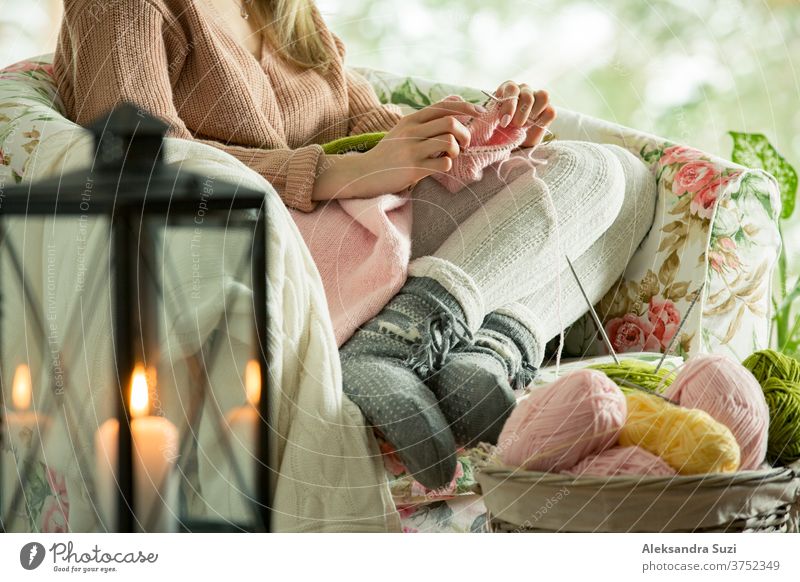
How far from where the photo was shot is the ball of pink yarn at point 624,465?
1.46 ft

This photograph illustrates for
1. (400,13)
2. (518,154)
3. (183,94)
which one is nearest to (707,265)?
(518,154)

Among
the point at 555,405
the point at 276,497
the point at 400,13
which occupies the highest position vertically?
the point at 400,13

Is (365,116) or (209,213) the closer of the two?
(209,213)

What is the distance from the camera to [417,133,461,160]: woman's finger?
564 millimetres

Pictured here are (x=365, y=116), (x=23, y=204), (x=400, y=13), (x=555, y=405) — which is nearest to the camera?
(x=555, y=405)

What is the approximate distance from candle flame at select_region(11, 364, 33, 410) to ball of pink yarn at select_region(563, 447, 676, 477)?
0.33 meters

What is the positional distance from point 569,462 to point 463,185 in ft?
0.76

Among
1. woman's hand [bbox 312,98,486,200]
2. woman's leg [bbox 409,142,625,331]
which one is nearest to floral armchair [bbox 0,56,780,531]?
woman's leg [bbox 409,142,625,331]

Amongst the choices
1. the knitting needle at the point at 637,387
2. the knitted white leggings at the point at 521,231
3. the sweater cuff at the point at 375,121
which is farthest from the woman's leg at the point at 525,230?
the sweater cuff at the point at 375,121

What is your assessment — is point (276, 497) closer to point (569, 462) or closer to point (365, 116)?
point (569, 462)

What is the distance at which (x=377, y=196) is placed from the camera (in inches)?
23.2

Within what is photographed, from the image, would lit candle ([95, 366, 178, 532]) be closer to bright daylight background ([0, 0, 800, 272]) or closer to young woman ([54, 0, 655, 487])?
young woman ([54, 0, 655, 487])

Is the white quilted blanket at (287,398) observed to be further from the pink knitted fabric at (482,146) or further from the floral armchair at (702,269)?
the floral armchair at (702,269)

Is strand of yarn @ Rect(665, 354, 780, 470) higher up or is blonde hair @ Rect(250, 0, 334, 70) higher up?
blonde hair @ Rect(250, 0, 334, 70)
